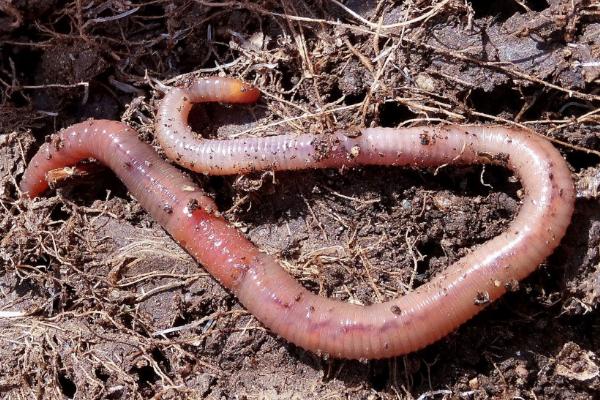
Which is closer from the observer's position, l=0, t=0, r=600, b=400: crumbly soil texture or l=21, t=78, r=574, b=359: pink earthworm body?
l=21, t=78, r=574, b=359: pink earthworm body

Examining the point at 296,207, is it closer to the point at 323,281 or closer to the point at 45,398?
the point at 323,281

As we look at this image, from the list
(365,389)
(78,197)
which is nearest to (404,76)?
(365,389)

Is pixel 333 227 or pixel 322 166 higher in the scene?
pixel 322 166

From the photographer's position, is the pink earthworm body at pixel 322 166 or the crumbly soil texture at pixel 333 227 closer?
the pink earthworm body at pixel 322 166

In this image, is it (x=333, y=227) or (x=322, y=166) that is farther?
(x=333, y=227)
